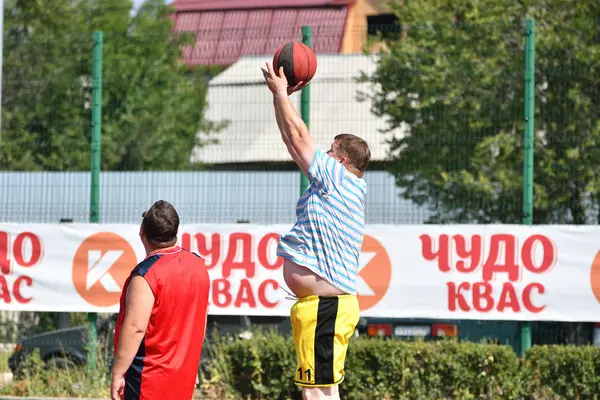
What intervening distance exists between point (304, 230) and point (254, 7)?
47.9 m

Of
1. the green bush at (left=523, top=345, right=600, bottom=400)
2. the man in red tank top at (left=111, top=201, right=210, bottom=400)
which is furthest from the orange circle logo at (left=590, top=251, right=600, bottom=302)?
the man in red tank top at (left=111, top=201, right=210, bottom=400)

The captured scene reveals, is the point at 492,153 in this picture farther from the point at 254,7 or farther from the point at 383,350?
the point at 254,7

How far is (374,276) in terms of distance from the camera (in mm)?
10156

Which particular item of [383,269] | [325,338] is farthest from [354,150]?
[383,269]

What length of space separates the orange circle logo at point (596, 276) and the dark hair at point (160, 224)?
18.9 ft

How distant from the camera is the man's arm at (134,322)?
510 centimetres

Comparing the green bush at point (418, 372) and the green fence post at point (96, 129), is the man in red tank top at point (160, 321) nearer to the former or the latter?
the green bush at point (418, 372)

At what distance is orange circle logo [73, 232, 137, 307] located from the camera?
10.4 m

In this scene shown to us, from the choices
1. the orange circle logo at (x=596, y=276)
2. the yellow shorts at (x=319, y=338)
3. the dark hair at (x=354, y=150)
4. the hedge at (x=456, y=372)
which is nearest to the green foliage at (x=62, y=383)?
the hedge at (x=456, y=372)

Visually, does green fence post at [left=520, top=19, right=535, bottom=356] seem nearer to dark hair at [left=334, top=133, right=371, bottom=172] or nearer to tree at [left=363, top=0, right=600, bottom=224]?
tree at [left=363, top=0, right=600, bottom=224]

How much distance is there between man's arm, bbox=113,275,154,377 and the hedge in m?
4.58

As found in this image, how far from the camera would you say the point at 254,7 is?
172 feet

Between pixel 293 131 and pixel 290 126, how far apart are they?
3cm

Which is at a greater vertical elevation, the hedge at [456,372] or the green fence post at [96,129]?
the green fence post at [96,129]
